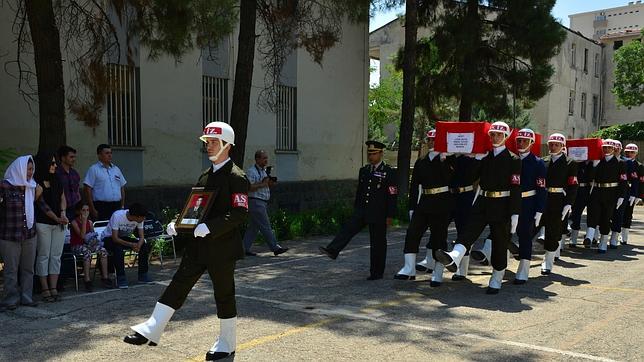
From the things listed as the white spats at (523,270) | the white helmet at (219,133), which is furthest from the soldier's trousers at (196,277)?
the white spats at (523,270)

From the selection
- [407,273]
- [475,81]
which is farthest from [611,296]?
[475,81]

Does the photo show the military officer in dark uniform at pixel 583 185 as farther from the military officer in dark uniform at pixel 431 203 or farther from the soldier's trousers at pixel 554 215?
the military officer in dark uniform at pixel 431 203

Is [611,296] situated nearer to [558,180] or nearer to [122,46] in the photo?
[558,180]

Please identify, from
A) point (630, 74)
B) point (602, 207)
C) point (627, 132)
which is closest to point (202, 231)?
point (602, 207)

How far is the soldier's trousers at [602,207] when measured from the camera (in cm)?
1153

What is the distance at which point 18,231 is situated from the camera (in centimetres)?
670

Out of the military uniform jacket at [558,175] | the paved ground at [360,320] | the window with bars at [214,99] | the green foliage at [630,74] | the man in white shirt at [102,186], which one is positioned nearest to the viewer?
the paved ground at [360,320]

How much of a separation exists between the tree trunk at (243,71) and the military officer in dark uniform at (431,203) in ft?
14.1

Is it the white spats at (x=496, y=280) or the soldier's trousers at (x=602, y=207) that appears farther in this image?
the soldier's trousers at (x=602, y=207)

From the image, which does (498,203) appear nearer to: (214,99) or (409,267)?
(409,267)

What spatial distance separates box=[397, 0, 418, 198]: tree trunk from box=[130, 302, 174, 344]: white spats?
13482 mm

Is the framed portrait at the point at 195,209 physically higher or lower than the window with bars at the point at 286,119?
lower

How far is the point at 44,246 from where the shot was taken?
717cm

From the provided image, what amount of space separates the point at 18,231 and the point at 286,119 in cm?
1266
